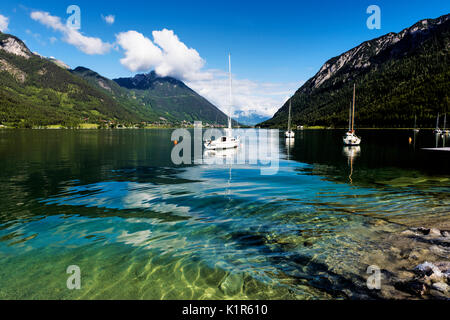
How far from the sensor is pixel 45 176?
29.5 metres

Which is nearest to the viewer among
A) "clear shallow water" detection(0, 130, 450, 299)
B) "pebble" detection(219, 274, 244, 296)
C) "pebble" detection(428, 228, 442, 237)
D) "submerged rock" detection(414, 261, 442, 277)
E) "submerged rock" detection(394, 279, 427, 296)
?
"submerged rock" detection(394, 279, 427, 296)

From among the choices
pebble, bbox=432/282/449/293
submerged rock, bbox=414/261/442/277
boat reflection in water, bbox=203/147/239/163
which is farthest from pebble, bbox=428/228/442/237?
boat reflection in water, bbox=203/147/239/163

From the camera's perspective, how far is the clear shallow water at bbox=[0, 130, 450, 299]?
8.68 meters

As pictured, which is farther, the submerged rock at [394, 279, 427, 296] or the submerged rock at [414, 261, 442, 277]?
the submerged rock at [414, 261, 442, 277]

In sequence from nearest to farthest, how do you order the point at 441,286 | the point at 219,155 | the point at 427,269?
the point at 441,286, the point at 427,269, the point at 219,155

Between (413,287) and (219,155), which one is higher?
(219,155)

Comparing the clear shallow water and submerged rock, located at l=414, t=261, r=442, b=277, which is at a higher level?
submerged rock, located at l=414, t=261, r=442, b=277

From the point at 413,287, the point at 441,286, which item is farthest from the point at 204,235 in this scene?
the point at 441,286

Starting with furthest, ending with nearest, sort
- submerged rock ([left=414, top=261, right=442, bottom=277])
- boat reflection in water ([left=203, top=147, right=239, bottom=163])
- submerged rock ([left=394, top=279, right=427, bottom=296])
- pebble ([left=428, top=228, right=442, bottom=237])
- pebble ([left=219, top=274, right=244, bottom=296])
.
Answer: boat reflection in water ([left=203, top=147, right=239, bottom=163])
pebble ([left=428, top=228, right=442, bottom=237])
pebble ([left=219, top=274, right=244, bottom=296])
submerged rock ([left=414, top=261, right=442, bottom=277])
submerged rock ([left=394, top=279, right=427, bottom=296])

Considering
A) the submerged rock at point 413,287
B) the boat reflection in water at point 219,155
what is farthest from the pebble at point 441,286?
the boat reflection in water at point 219,155

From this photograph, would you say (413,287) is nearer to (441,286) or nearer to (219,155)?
(441,286)

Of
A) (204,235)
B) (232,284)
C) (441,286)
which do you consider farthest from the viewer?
(204,235)

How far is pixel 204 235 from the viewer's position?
1303 centimetres

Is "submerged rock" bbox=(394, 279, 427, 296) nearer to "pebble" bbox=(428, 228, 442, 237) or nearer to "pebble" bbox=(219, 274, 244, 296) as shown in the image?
"pebble" bbox=(219, 274, 244, 296)
